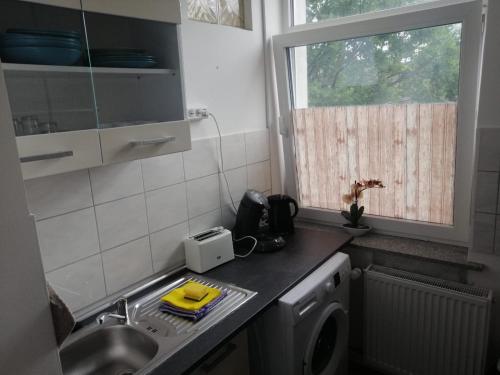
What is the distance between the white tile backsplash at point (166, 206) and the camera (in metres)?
1.71

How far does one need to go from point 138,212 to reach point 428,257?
1370mm

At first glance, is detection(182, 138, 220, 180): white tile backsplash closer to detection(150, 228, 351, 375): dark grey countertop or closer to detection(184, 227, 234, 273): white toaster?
detection(184, 227, 234, 273): white toaster

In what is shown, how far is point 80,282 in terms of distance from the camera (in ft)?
4.83

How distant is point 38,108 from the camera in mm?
1093

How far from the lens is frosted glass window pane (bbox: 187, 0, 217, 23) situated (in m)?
1.85

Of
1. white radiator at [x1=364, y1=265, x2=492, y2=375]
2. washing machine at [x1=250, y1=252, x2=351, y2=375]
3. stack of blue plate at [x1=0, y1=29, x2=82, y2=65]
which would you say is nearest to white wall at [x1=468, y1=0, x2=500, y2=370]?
white radiator at [x1=364, y1=265, x2=492, y2=375]

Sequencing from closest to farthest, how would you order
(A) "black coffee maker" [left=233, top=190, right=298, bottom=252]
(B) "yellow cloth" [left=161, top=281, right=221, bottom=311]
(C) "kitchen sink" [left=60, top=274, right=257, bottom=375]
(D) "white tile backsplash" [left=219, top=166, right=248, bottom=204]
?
1. (C) "kitchen sink" [left=60, top=274, right=257, bottom=375]
2. (B) "yellow cloth" [left=161, top=281, right=221, bottom=311]
3. (A) "black coffee maker" [left=233, top=190, right=298, bottom=252]
4. (D) "white tile backsplash" [left=219, top=166, right=248, bottom=204]

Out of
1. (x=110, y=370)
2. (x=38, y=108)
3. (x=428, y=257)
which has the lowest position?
(x=110, y=370)

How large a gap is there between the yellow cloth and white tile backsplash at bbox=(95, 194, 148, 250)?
29cm

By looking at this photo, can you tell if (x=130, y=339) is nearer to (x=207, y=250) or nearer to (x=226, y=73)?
(x=207, y=250)

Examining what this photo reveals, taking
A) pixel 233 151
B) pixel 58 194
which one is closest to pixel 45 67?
pixel 58 194

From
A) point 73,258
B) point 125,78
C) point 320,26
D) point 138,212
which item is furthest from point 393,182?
point 73,258

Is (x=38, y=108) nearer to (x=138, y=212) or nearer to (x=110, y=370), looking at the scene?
(x=138, y=212)

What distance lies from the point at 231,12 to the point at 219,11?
0.35ft
